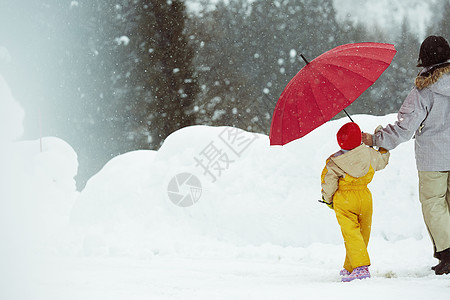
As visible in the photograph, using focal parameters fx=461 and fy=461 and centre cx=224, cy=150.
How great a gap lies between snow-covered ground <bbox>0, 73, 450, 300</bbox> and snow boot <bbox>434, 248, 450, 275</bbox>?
12cm

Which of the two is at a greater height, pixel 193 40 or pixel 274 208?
pixel 193 40

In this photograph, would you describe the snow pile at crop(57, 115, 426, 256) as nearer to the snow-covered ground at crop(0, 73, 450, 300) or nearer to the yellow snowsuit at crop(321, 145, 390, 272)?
the snow-covered ground at crop(0, 73, 450, 300)

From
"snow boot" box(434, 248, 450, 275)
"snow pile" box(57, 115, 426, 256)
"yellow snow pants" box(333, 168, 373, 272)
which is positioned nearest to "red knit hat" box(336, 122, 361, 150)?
"yellow snow pants" box(333, 168, 373, 272)

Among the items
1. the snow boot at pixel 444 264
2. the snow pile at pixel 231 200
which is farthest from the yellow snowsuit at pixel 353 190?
the snow pile at pixel 231 200

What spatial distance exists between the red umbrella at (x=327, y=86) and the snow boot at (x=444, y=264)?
1.28 m

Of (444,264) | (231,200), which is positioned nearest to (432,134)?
(444,264)

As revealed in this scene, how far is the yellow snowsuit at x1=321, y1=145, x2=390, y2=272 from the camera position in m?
3.09

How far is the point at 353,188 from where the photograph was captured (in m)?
3.21

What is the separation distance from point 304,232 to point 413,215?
1.13 metres

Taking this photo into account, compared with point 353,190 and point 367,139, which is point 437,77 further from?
point 353,190

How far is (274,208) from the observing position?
17.3 ft

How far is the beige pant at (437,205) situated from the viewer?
127 inches

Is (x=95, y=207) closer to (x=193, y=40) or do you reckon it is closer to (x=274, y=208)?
(x=274, y=208)

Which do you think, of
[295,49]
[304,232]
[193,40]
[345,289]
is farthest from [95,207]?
[295,49]
